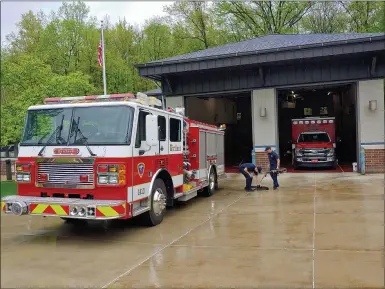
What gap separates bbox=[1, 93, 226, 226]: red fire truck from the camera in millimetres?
6562

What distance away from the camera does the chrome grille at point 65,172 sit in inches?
264

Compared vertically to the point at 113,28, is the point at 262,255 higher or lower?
lower

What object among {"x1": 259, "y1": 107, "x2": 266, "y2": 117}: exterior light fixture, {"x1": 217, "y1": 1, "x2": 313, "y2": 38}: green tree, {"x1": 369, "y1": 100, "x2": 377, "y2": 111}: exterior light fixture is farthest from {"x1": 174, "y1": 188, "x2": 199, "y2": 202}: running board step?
{"x1": 217, "y1": 1, "x2": 313, "y2": 38}: green tree

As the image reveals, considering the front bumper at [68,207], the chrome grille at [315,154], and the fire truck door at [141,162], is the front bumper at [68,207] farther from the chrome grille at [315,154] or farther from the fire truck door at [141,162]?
the chrome grille at [315,154]

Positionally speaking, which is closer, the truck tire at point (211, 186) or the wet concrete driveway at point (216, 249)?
the wet concrete driveway at point (216, 249)

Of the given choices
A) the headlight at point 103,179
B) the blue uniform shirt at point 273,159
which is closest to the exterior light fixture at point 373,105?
the blue uniform shirt at point 273,159

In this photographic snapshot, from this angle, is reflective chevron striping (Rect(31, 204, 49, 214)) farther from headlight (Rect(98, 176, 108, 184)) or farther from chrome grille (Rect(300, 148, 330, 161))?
chrome grille (Rect(300, 148, 330, 161))

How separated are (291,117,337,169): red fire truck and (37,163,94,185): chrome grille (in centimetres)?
1458

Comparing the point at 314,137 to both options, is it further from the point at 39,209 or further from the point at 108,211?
the point at 39,209

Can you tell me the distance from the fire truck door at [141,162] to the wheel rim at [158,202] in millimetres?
424

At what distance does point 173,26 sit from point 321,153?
2352 cm

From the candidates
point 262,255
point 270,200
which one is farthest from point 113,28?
point 262,255

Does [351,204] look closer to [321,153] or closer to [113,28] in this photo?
[321,153]

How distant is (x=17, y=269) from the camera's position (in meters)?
5.06
